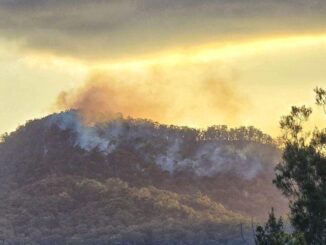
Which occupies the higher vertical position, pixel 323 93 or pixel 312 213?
pixel 323 93

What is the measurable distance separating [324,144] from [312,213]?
656 centimetres

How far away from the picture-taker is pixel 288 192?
3465 inches

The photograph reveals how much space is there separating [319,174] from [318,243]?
226 inches

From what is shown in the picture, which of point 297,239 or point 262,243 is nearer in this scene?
point 297,239

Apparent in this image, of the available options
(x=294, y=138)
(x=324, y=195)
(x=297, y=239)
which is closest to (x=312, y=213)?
(x=324, y=195)

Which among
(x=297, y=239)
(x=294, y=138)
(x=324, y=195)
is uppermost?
(x=294, y=138)

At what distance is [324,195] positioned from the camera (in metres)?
83.2

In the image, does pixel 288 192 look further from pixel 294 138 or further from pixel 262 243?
pixel 262 243

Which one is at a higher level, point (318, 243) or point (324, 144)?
point (324, 144)

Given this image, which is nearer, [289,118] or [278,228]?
[278,228]

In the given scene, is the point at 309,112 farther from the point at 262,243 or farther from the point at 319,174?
the point at 262,243

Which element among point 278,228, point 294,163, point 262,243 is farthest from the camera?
point 294,163

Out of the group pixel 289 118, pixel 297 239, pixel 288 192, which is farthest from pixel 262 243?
pixel 289 118

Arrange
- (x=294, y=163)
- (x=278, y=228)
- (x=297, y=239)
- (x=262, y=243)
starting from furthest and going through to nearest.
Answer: (x=294, y=163), (x=278, y=228), (x=262, y=243), (x=297, y=239)
